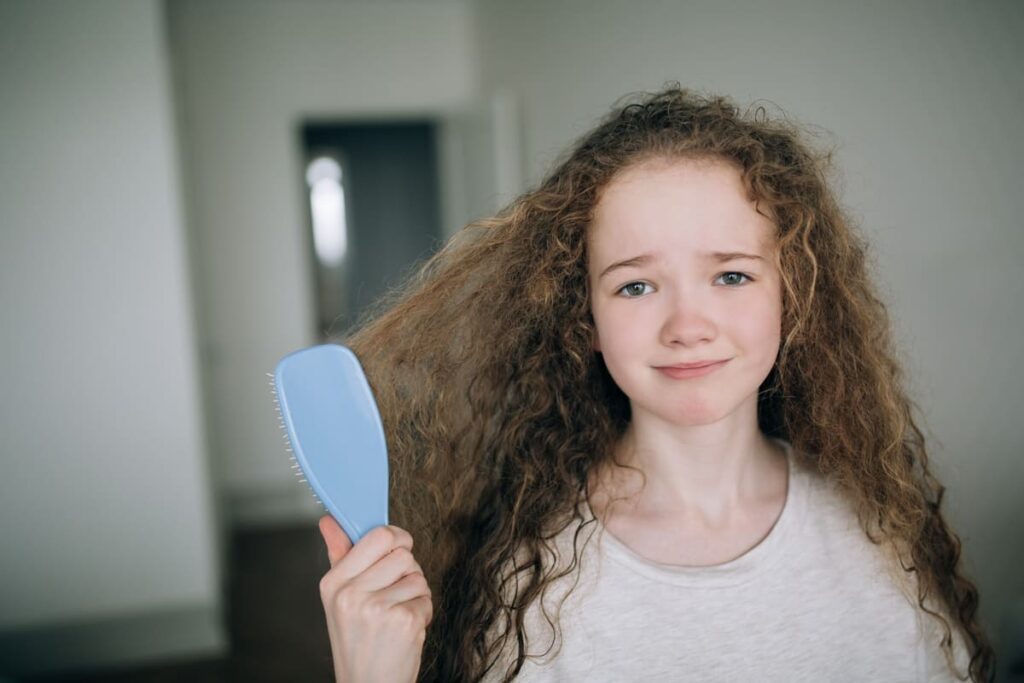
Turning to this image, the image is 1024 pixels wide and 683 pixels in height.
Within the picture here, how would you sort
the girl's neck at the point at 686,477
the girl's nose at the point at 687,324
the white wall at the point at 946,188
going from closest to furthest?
the girl's nose at the point at 687,324 < the girl's neck at the point at 686,477 < the white wall at the point at 946,188

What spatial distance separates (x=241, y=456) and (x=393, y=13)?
2442 millimetres

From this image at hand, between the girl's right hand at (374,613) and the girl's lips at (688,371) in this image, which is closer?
the girl's right hand at (374,613)

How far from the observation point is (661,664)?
795 millimetres

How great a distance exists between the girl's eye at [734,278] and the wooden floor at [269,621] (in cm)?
145

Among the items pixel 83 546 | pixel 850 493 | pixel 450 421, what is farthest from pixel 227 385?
pixel 850 493

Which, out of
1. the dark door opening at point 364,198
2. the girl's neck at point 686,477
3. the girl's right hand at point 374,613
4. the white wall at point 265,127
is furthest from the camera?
the dark door opening at point 364,198

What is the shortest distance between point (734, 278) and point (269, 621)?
262 cm

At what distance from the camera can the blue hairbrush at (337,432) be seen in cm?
67

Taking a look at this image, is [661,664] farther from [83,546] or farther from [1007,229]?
[83,546]

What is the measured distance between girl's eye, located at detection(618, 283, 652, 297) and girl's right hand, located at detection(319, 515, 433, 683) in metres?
0.35

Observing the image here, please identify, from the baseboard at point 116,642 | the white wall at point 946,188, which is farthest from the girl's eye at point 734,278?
the baseboard at point 116,642

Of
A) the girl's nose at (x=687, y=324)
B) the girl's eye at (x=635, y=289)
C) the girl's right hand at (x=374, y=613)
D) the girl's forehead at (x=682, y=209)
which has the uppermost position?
the girl's forehead at (x=682, y=209)

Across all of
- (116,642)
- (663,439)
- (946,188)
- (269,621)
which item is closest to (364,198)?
(269,621)

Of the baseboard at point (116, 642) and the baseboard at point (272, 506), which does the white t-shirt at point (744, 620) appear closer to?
the baseboard at point (116, 642)
